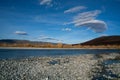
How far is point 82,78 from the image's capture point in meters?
14.0

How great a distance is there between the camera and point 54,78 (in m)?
13.7

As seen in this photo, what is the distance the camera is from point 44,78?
13.5 m

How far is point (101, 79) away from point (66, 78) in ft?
10.7

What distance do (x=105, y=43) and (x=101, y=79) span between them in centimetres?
15941

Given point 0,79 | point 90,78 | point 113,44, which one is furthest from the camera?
point 113,44

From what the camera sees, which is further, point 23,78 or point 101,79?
point 101,79

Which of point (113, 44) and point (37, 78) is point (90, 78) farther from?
point (113, 44)

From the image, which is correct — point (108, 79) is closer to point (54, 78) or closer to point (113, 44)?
point (54, 78)

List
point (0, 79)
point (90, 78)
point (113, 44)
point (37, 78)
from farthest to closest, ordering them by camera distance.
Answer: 1. point (113, 44)
2. point (90, 78)
3. point (37, 78)
4. point (0, 79)

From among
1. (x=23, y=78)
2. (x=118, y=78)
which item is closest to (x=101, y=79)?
(x=118, y=78)

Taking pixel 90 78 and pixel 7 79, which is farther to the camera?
pixel 90 78

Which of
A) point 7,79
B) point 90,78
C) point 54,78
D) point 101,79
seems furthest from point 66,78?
point 7,79

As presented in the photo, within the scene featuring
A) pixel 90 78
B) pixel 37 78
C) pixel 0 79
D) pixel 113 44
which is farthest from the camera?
pixel 113 44

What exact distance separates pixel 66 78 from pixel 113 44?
528 feet
